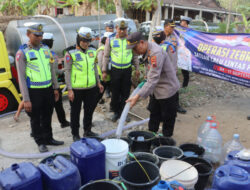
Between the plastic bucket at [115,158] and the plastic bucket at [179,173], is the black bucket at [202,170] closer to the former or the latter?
the plastic bucket at [179,173]

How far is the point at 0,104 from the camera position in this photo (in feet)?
17.7

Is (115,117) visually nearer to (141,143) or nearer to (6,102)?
(141,143)

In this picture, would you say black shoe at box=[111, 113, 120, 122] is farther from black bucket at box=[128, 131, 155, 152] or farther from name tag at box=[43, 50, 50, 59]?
name tag at box=[43, 50, 50, 59]

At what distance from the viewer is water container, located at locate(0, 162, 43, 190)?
6.35 ft

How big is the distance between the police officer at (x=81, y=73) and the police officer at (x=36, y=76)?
11.9 inches

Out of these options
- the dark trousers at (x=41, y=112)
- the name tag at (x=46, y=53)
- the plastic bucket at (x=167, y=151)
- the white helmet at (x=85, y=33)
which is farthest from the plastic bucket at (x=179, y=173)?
the name tag at (x=46, y=53)

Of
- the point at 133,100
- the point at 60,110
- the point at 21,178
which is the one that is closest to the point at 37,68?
the point at 60,110

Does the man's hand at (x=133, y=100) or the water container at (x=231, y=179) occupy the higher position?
the man's hand at (x=133, y=100)

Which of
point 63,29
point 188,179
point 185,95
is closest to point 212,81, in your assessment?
point 185,95

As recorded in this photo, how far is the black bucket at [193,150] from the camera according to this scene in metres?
3.26

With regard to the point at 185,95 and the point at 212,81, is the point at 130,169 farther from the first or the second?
the point at 212,81

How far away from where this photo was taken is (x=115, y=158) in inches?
107

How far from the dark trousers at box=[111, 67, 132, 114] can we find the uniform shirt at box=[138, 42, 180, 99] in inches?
54.5

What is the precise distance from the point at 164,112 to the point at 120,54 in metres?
1.64
